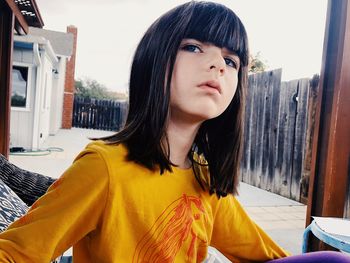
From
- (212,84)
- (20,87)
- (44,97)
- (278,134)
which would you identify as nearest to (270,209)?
(278,134)

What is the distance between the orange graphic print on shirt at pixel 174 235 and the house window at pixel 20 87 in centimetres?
721

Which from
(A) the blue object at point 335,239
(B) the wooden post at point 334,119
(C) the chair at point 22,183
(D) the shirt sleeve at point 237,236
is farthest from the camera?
(B) the wooden post at point 334,119

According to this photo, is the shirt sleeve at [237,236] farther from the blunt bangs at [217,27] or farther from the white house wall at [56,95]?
the white house wall at [56,95]

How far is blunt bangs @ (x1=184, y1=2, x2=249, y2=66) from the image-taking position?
0.87 meters

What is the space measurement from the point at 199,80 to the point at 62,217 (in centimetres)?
44

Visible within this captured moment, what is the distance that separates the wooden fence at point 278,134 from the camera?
4.56m

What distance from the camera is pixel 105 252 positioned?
0.81m

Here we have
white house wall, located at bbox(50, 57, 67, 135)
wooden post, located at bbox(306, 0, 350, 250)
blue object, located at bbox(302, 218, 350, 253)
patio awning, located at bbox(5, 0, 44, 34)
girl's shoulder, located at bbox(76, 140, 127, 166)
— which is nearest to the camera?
girl's shoulder, located at bbox(76, 140, 127, 166)

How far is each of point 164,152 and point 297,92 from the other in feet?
13.7

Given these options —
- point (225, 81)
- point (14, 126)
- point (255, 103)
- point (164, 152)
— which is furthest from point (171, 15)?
point (14, 126)

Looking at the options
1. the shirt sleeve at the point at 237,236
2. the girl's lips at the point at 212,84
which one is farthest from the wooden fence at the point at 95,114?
the girl's lips at the point at 212,84

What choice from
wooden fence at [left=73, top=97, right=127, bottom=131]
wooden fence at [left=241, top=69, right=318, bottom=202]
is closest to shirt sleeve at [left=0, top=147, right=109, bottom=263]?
wooden fence at [left=241, top=69, right=318, bottom=202]

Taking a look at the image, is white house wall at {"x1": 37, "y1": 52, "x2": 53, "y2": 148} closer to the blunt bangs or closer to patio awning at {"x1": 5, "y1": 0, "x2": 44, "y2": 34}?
patio awning at {"x1": 5, "y1": 0, "x2": 44, "y2": 34}

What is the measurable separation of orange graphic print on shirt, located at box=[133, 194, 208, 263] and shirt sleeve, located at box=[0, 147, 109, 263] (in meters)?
0.14
